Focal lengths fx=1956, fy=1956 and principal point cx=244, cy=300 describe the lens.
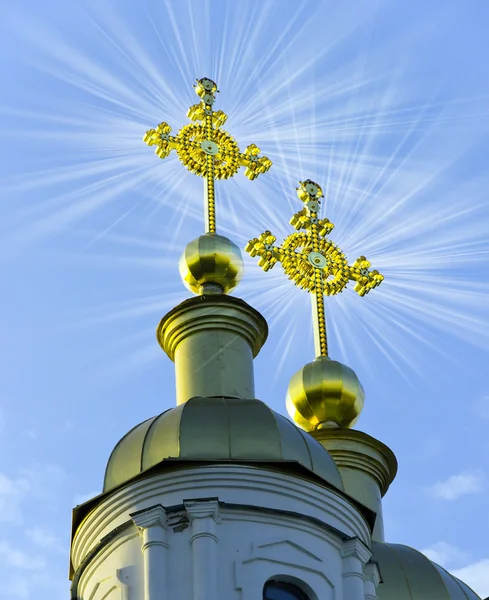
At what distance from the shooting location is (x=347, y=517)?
18.5 m

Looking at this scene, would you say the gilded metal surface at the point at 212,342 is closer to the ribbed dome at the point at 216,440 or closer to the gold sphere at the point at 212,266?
the gold sphere at the point at 212,266

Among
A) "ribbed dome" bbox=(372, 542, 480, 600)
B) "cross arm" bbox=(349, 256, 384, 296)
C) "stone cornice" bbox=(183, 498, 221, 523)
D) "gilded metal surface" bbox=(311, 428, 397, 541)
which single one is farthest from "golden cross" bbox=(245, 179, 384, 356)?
"stone cornice" bbox=(183, 498, 221, 523)

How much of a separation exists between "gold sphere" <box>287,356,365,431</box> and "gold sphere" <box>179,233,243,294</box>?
1769mm

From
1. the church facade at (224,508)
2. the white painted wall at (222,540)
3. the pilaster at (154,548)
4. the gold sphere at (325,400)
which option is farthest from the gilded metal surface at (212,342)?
the pilaster at (154,548)

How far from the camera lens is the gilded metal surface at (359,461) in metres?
22.2

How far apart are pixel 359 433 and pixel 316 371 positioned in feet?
3.08

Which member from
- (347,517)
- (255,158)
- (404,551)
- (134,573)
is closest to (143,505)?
(134,573)

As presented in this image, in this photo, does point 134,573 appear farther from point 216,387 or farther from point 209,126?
point 209,126

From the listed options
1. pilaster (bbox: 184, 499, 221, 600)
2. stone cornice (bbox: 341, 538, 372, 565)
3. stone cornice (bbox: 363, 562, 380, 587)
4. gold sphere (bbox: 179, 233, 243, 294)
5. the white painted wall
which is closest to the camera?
pilaster (bbox: 184, 499, 221, 600)

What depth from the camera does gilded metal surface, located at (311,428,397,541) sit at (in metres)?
22.2

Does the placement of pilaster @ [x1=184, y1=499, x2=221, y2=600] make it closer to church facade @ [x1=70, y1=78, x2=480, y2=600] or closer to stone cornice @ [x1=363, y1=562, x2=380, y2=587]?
church facade @ [x1=70, y1=78, x2=480, y2=600]

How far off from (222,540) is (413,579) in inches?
149

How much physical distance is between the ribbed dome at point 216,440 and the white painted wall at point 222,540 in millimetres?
229

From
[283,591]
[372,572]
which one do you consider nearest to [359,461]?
[372,572]
